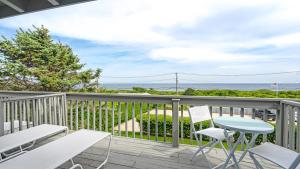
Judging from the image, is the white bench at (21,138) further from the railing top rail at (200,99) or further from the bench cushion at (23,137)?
the railing top rail at (200,99)

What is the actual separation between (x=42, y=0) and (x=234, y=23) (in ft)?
26.9

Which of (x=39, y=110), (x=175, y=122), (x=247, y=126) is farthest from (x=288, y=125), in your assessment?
(x=39, y=110)

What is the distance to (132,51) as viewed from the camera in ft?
71.7

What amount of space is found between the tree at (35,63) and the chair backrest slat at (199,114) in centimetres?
1109

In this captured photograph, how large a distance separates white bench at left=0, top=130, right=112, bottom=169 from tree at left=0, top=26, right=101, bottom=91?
10.7 metres

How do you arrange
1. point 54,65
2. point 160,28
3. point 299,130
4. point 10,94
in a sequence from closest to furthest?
point 299,130
point 10,94
point 160,28
point 54,65

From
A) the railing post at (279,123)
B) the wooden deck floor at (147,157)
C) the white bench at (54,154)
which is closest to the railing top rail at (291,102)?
the railing post at (279,123)

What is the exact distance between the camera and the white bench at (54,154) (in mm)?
1678

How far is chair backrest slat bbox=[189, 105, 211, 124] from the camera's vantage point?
9.62ft

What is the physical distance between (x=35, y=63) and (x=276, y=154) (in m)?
13.6

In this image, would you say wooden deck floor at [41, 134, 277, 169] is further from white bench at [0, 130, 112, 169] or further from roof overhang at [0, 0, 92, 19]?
roof overhang at [0, 0, 92, 19]

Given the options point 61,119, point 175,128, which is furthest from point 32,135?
point 175,128

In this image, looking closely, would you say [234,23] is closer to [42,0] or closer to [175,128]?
[175,128]

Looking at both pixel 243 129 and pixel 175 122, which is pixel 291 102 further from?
pixel 175 122
